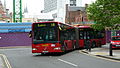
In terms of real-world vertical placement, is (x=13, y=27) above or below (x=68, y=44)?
above

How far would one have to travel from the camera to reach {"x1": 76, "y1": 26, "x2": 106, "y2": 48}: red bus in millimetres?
33938

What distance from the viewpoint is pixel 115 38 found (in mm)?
32469

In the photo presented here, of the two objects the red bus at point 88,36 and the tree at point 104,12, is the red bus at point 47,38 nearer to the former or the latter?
the red bus at point 88,36

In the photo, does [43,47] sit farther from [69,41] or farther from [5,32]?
[5,32]

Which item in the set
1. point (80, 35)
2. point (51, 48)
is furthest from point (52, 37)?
point (80, 35)

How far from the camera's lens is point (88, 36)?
34938 mm

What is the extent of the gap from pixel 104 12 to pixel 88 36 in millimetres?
3963

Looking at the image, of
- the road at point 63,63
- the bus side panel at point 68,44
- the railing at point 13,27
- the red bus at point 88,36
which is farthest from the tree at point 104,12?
the railing at point 13,27

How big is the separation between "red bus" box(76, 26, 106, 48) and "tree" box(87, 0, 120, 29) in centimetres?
105

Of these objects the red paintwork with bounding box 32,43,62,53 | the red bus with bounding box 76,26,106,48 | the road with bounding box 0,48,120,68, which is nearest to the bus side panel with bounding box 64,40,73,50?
the red paintwork with bounding box 32,43,62,53

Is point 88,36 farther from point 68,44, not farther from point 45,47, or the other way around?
point 45,47

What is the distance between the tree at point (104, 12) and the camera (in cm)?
3453

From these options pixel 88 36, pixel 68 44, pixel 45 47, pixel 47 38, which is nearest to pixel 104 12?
pixel 88 36

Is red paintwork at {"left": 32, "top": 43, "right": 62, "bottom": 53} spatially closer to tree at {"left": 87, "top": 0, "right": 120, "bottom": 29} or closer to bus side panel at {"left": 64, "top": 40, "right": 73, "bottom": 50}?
bus side panel at {"left": 64, "top": 40, "right": 73, "bottom": 50}
